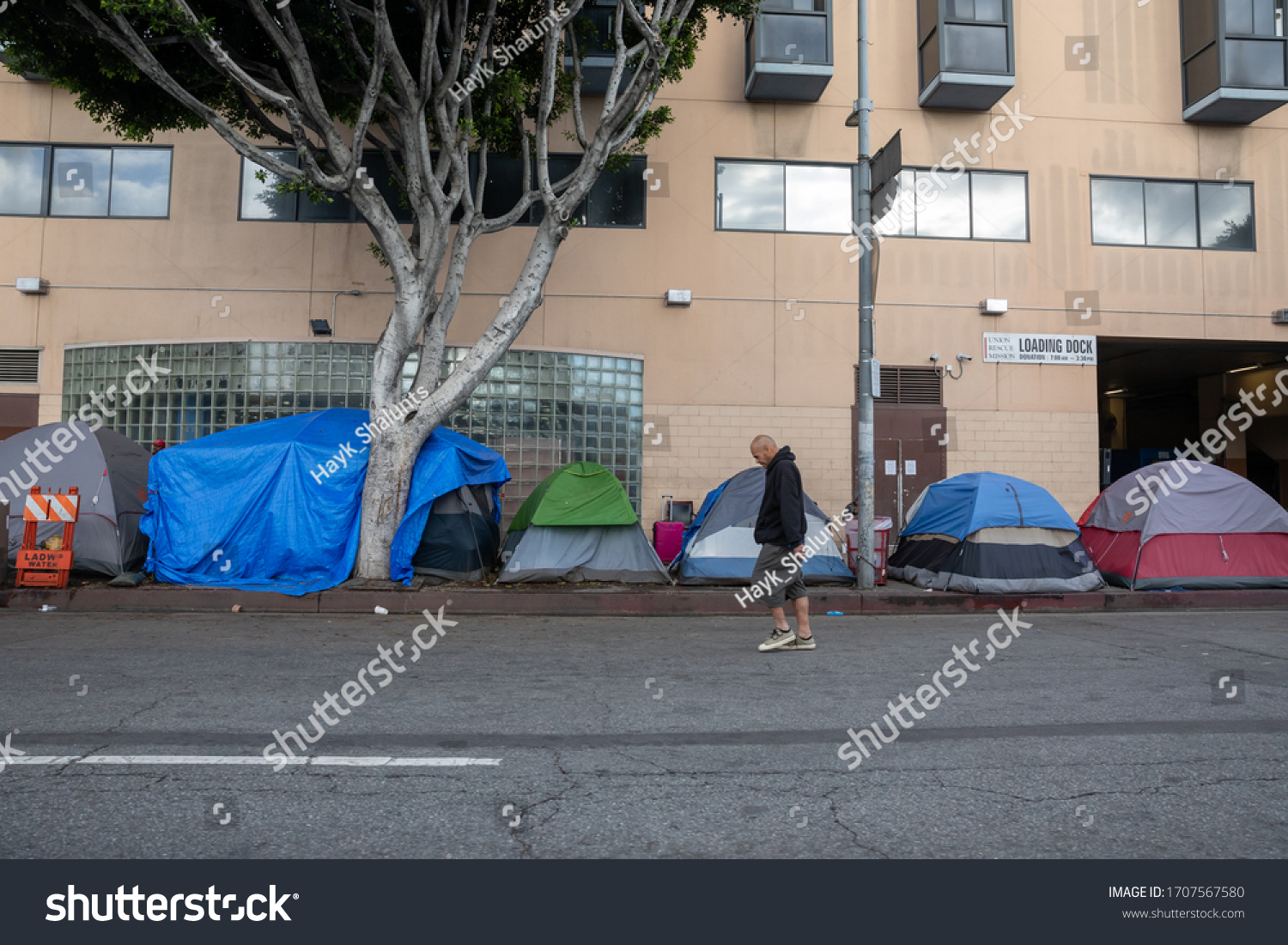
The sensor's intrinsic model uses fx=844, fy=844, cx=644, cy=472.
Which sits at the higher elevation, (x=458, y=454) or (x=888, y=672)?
(x=458, y=454)

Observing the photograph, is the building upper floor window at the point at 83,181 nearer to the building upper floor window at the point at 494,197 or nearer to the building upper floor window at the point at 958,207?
the building upper floor window at the point at 494,197

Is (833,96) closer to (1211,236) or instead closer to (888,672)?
(1211,236)

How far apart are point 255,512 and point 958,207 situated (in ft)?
42.8

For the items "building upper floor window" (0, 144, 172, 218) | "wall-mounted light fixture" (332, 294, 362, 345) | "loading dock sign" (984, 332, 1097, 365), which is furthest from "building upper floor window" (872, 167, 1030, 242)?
"building upper floor window" (0, 144, 172, 218)

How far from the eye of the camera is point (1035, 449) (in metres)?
15.6

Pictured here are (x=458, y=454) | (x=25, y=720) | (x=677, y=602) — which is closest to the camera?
(x=25, y=720)

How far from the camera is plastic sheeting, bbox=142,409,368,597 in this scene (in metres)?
10.8

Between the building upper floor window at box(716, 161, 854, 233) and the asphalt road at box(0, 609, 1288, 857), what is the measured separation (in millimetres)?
9960

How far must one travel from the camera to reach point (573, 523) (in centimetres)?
1112

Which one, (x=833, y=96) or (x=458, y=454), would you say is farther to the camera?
(x=833, y=96)

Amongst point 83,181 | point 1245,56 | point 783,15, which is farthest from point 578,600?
point 1245,56

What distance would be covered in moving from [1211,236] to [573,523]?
1369cm

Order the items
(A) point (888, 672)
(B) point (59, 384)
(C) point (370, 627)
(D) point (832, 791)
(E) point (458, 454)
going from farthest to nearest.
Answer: (B) point (59, 384), (E) point (458, 454), (C) point (370, 627), (A) point (888, 672), (D) point (832, 791)

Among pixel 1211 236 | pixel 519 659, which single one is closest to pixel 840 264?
pixel 1211 236
